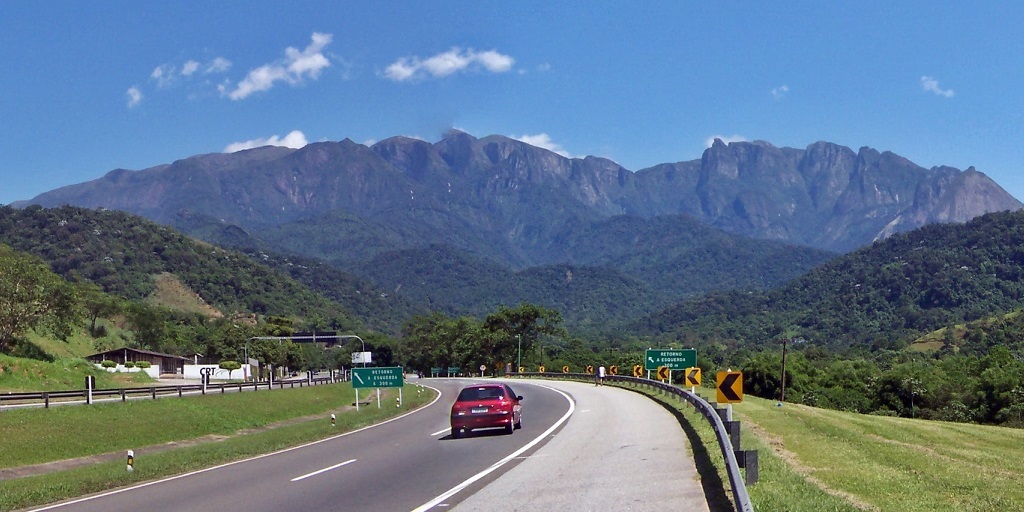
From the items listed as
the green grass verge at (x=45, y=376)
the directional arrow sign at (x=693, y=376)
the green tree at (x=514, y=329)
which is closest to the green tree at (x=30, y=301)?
the green grass verge at (x=45, y=376)

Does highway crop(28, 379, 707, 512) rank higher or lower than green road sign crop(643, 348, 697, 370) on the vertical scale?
lower

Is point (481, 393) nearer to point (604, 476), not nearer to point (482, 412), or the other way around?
point (482, 412)

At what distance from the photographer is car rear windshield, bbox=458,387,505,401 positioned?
88.9 feet

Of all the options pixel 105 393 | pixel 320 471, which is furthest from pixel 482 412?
pixel 105 393

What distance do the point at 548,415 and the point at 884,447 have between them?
15.1m

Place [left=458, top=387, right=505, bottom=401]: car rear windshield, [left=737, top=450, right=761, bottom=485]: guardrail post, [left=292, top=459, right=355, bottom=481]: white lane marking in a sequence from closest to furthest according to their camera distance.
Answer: [left=737, top=450, right=761, bottom=485]: guardrail post, [left=292, top=459, right=355, bottom=481]: white lane marking, [left=458, top=387, right=505, bottom=401]: car rear windshield

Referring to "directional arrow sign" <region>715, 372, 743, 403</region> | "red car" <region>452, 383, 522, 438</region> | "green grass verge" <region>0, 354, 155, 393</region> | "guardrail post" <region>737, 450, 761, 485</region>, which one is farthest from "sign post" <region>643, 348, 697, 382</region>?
"guardrail post" <region>737, 450, 761, 485</region>

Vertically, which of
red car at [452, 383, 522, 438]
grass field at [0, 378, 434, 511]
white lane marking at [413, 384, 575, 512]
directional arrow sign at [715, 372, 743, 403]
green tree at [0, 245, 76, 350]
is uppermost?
green tree at [0, 245, 76, 350]

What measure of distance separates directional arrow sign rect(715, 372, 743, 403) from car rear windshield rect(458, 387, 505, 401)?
8077mm

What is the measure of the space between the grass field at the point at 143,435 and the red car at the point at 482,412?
5.51 m

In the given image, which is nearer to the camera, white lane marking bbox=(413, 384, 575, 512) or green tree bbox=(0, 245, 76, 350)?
white lane marking bbox=(413, 384, 575, 512)

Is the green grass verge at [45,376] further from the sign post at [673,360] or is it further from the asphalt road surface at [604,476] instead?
the asphalt road surface at [604,476]

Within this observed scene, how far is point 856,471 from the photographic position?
15789 millimetres

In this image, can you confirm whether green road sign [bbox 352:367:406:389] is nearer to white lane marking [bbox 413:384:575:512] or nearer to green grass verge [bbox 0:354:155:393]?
green grass verge [bbox 0:354:155:393]
